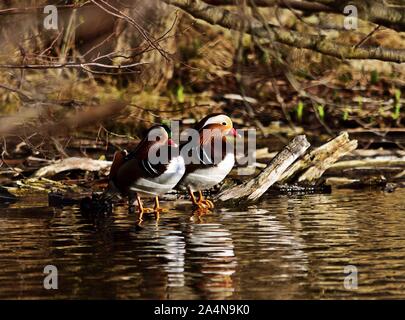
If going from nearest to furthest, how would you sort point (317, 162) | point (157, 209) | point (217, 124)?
point (157, 209), point (217, 124), point (317, 162)

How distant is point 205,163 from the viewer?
11250 mm

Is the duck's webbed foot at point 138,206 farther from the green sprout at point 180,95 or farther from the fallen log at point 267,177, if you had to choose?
the green sprout at point 180,95

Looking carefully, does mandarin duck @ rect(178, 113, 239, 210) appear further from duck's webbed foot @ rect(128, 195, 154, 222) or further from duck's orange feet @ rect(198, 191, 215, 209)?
duck's webbed foot @ rect(128, 195, 154, 222)

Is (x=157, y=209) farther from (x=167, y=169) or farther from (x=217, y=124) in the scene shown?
(x=217, y=124)

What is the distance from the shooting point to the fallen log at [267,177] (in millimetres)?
11531

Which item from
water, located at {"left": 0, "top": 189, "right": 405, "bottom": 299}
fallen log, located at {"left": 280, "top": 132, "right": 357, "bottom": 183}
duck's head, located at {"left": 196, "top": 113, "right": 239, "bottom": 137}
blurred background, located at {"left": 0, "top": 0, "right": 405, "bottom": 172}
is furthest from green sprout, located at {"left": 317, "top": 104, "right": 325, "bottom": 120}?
water, located at {"left": 0, "top": 189, "right": 405, "bottom": 299}

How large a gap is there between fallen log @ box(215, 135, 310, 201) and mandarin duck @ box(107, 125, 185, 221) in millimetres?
759

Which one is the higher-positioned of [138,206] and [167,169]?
[167,169]

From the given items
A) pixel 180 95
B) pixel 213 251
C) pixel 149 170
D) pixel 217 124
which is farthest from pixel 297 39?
pixel 180 95

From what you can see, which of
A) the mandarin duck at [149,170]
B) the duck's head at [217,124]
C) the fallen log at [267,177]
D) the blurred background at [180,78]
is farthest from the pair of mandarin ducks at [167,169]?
the blurred background at [180,78]

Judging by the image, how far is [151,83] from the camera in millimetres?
18656

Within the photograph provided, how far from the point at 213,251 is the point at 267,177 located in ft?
9.97

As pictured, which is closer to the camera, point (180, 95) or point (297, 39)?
point (297, 39)

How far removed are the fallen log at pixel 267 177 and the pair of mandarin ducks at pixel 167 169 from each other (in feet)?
0.89
